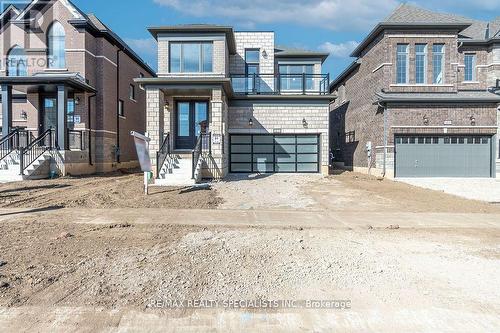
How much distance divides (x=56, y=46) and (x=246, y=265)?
22.3 metres

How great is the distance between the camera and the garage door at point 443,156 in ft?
63.1

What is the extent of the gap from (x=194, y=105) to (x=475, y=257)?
15676 mm

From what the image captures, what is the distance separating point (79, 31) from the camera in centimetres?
2039

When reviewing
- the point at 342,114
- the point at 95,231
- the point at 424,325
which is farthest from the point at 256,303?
the point at 342,114

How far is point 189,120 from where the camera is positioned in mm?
18500

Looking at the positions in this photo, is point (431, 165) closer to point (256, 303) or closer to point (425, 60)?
point (425, 60)

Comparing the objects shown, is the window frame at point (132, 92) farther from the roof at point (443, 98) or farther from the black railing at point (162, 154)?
the roof at point (443, 98)

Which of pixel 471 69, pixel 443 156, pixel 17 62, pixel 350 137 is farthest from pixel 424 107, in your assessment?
pixel 17 62

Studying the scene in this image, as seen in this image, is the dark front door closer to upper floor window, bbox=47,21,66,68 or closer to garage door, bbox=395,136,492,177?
upper floor window, bbox=47,21,66,68

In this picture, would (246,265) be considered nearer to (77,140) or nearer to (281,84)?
(281,84)

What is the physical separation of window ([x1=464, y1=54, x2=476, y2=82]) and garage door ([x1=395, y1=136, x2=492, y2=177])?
6.32 metres

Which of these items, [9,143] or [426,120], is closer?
[9,143]
